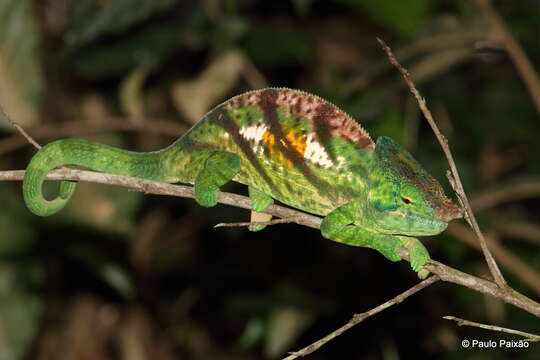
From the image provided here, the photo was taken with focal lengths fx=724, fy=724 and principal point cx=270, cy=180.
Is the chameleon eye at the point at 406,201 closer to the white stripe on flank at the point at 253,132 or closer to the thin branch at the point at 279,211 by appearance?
the thin branch at the point at 279,211

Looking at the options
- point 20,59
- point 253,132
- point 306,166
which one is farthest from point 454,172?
point 20,59

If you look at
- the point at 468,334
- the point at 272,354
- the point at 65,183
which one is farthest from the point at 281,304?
the point at 65,183

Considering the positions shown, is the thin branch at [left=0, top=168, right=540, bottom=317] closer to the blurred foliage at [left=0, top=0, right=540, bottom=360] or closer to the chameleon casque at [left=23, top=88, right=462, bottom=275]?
the chameleon casque at [left=23, top=88, right=462, bottom=275]

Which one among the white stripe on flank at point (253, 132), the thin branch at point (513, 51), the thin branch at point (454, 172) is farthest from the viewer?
the thin branch at point (513, 51)

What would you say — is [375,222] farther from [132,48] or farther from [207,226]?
[207,226]

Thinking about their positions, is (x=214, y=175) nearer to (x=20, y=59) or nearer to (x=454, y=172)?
(x=454, y=172)

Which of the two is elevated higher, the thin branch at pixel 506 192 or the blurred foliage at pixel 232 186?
the blurred foliage at pixel 232 186

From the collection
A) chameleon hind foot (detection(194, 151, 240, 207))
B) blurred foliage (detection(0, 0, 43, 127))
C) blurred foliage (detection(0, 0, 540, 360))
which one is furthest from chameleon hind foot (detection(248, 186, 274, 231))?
blurred foliage (detection(0, 0, 43, 127))

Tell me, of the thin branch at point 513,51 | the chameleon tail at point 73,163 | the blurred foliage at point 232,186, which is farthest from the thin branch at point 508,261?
the chameleon tail at point 73,163
